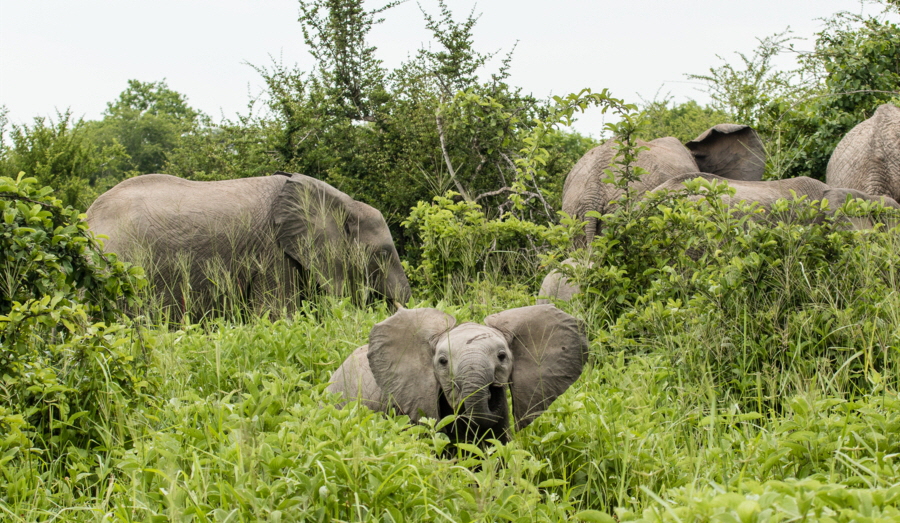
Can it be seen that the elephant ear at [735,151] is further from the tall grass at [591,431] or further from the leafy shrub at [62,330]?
the leafy shrub at [62,330]

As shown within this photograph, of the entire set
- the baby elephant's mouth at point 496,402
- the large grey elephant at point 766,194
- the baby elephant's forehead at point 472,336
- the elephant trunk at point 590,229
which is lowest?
the baby elephant's mouth at point 496,402

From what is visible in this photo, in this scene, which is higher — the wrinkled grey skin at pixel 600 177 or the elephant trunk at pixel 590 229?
the wrinkled grey skin at pixel 600 177

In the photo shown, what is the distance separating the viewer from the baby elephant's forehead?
341cm

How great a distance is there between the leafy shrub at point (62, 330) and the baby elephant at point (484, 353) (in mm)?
1057

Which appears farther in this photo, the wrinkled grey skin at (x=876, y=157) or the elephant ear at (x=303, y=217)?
the wrinkled grey skin at (x=876, y=157)

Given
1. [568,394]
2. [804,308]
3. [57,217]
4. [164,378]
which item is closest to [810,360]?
[804,308]

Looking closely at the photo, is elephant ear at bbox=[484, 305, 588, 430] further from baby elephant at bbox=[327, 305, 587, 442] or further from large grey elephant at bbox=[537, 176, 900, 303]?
large grey elephant at bbox=[537, 176, 900, 303]

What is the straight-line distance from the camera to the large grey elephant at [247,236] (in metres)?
7.36

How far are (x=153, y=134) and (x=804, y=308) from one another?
141ft

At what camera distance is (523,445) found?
3543 millimetres

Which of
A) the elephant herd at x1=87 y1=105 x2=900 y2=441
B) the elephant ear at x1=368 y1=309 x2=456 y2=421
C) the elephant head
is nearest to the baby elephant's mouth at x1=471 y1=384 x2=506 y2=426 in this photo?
the elephant ear at x1=368 y1=309 x2=456 y2=421

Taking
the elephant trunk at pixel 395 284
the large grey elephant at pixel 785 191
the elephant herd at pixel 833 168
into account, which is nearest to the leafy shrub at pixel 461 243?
the elephant trunk at pixel 395 284

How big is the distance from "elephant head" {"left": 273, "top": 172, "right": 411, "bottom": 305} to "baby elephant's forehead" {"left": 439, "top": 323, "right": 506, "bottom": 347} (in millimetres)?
4398

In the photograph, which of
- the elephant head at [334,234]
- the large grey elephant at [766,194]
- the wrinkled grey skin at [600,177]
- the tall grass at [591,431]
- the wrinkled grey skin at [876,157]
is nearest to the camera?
the tall grass at [591,431]
